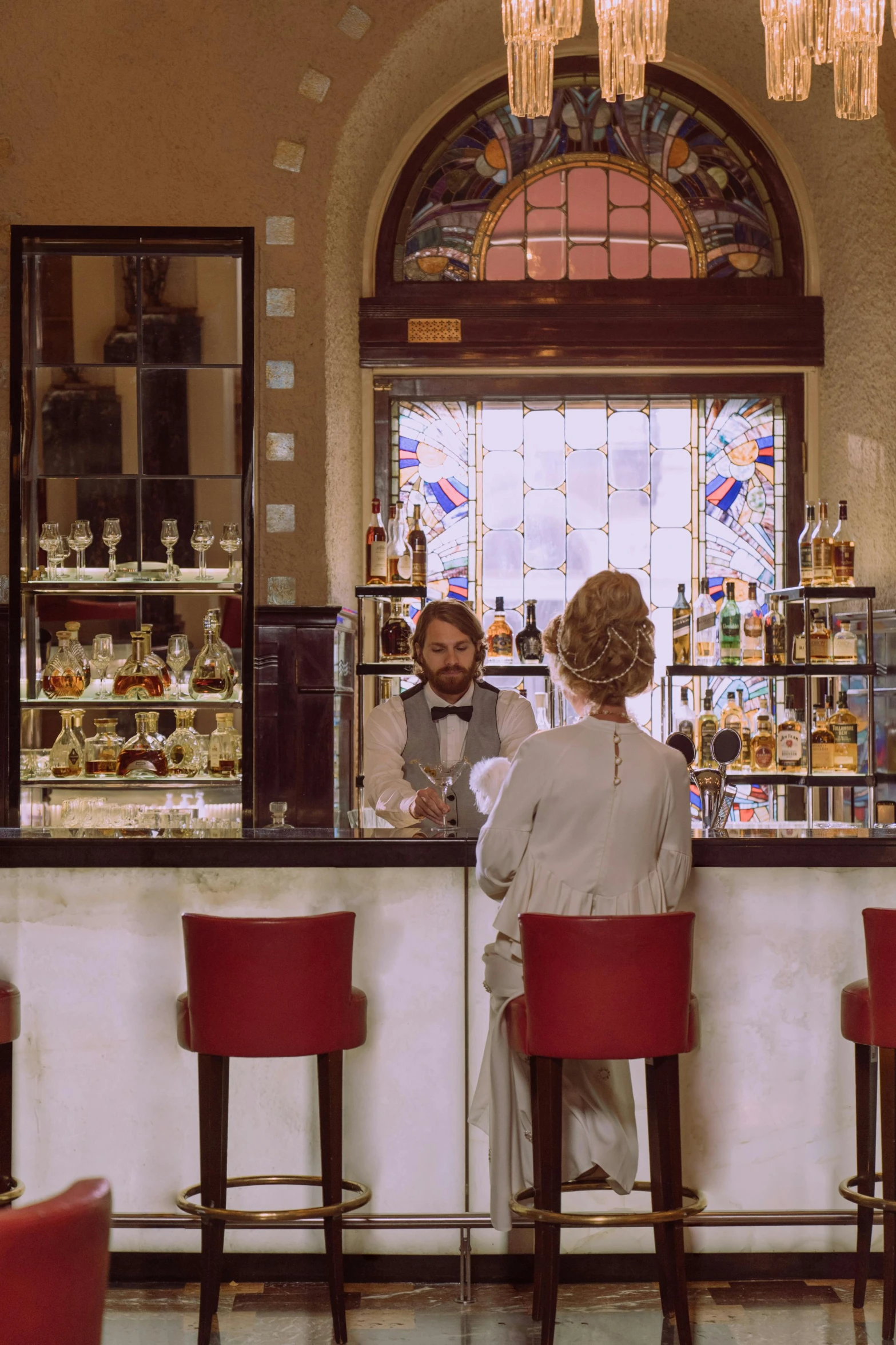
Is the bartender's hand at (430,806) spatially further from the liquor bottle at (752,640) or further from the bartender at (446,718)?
the liquor bottle at (752,640)

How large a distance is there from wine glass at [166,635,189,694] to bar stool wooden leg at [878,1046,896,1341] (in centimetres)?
309

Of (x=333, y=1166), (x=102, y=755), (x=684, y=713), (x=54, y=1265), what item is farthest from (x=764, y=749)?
(x=54, y=1265)

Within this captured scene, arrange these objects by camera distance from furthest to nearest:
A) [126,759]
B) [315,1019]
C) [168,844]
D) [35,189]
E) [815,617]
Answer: [815,617]
[35,189]
[126,759]
[168,844]
[315,1019]

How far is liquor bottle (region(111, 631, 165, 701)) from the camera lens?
518 cm

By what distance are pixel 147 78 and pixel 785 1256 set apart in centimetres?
486

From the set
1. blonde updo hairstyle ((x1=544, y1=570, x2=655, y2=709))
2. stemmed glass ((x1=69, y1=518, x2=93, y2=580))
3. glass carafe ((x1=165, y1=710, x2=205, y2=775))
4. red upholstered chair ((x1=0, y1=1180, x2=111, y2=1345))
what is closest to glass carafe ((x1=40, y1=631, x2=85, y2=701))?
stemmed glass ((x1=69, y1=518, x2=93, y2=580))

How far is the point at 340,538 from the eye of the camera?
19.6 ft

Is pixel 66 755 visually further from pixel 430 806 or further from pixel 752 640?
pixel 752 640

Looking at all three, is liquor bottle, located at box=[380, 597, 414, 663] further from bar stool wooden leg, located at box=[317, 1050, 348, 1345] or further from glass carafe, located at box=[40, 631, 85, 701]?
bar stool wooden leg, located at box=[317, 1050, 348, 1345]

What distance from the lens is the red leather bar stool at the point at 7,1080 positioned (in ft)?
9.76

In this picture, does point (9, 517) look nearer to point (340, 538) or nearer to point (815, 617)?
point (340, 538)

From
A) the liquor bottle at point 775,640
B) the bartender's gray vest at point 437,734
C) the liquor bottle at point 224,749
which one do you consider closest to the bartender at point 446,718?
the bartender's gray vest at point 437,734

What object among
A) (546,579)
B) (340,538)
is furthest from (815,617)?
(340,538)

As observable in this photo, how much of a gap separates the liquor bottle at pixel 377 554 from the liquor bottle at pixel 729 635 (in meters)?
1.35
